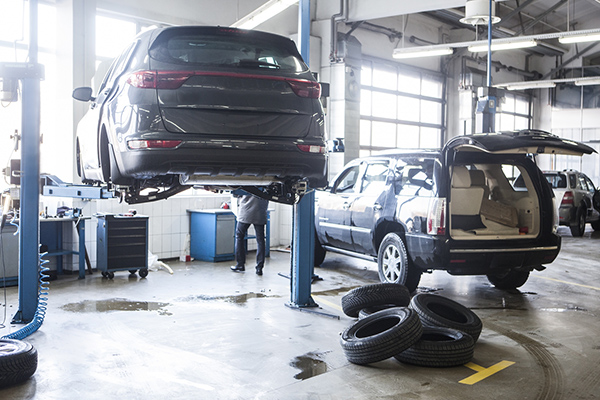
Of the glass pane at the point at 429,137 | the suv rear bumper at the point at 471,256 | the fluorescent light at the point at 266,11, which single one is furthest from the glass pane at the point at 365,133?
the suv rear bumper at the point at 471,256

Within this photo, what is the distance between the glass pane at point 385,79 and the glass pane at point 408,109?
0.50 metres

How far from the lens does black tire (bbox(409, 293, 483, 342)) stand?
→ 5.11 metres

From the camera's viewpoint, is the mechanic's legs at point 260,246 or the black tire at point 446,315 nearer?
the black tire at point 446,315

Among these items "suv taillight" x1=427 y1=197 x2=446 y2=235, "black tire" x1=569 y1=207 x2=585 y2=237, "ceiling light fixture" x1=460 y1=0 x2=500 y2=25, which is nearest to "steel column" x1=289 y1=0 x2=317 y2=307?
"suv taillight" x1=427 y1=197 x2=446 y2=235

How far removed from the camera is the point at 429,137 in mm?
17250

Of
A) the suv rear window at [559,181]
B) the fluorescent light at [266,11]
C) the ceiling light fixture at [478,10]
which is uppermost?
the ceiling light fixture at [478,10]

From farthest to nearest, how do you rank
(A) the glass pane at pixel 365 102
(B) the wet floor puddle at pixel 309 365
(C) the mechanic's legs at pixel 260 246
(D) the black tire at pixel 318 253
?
(A) the glass pane at pixel 365 102, (D) the black tire at pixel 318 253, (C) the mechanic's legs at pixel 260 246, (B) the wet floor puddle at pixel 309 365

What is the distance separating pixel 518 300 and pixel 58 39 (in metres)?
7.37

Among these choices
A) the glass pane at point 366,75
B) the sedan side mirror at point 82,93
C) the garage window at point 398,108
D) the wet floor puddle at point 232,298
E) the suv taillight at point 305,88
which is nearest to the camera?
the suv taillight at point 305,88

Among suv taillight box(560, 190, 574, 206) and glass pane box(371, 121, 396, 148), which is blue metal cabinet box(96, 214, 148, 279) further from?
suv taillight box(560, 190, 574, 206)

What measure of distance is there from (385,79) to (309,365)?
39.2ft

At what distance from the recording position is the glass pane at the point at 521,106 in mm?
22000

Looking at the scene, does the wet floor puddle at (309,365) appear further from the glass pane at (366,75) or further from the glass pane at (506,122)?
the glass pane at (506,122)

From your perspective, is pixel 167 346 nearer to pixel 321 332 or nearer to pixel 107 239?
pixel 321 332
